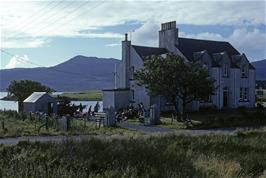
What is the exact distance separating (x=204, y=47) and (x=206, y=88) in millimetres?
20522

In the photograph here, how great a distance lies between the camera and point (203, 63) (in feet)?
184

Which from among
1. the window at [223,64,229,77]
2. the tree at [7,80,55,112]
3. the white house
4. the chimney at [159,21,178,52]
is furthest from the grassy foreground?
the tree at [7,80,55,112]

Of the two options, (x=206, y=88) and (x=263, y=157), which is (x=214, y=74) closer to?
(x=206, y=88)

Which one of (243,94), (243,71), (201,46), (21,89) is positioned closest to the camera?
(201,46)

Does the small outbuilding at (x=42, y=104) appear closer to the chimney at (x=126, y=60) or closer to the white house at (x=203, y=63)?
the white house at (x=203, y=63)

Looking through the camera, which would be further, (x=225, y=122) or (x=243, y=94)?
(x=243, y=94)

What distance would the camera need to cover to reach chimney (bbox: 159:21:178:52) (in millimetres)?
58031

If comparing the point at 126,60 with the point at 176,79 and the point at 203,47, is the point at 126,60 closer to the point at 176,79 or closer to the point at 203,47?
the point at 203,47

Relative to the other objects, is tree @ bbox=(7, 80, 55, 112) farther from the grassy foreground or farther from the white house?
the grassy foreground

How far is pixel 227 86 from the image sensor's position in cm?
5931

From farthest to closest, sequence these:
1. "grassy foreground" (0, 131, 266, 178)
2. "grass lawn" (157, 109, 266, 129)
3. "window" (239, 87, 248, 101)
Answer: "window" (239, 87, 248, 101)
"grass lawn" (157, 109, 266, 129)
"grassy foreground" (0, 131, 266, 178)

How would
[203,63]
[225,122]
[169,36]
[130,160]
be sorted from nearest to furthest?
[130,160]
[225,122]
[203,63]
[169,36]

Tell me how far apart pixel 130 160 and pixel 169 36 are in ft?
147

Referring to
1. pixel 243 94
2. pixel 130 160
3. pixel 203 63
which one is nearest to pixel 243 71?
pixel 243 94
